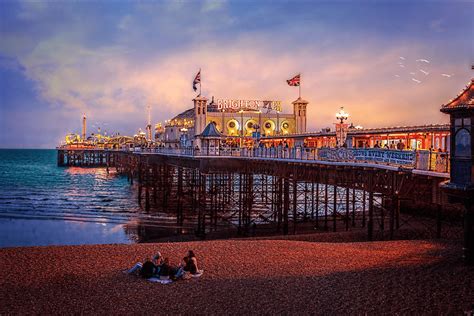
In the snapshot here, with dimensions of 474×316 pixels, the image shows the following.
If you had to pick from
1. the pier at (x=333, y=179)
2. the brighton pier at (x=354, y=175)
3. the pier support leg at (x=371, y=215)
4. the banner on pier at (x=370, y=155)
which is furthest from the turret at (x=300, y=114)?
the pier support leg at (x=371, y=215)

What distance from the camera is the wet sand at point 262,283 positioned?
11.5m

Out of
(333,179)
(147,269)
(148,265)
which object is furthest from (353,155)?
(147,269)

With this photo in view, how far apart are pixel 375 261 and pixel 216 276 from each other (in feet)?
18.4

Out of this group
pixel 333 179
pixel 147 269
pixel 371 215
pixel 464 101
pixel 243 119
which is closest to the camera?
pixel 464 101

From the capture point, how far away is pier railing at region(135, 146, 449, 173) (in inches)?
646

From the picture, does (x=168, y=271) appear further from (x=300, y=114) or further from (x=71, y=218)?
(x=300, y=114)

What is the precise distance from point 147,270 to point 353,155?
38.6ft

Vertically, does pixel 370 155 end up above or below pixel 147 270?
above

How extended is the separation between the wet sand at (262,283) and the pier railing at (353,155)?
10.6ft

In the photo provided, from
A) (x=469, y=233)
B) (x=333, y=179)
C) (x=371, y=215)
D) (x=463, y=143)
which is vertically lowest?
(x=371, y=215)

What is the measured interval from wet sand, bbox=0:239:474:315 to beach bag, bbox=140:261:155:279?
315 millimetres

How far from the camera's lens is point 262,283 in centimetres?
1359

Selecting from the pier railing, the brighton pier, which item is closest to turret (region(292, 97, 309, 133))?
the brighton pier

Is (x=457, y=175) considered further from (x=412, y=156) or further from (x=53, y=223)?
(x=53, y=223)
